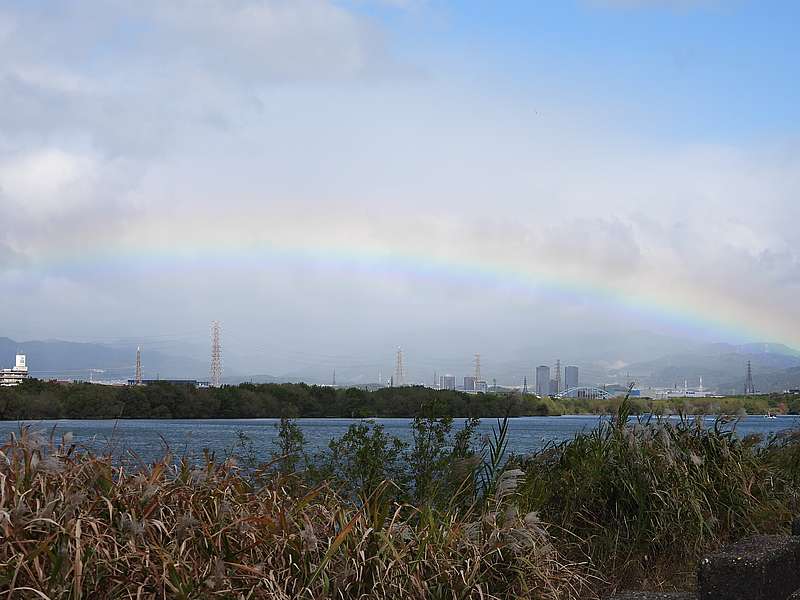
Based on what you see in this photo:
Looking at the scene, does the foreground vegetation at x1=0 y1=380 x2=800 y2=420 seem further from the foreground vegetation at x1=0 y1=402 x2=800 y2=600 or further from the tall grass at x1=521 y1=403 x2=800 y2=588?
the foreground vegetation at x1=0 y1=402 x2=800 y2=600

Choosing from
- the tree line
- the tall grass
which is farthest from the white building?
the tall grass

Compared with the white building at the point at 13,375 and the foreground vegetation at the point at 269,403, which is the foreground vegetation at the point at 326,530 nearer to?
the foreground vegetation at the point at 269,403

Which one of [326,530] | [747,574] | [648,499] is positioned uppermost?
[326,530]

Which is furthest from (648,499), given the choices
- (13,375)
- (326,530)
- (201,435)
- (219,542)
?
(13,375)

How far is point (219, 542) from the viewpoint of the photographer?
4664mm

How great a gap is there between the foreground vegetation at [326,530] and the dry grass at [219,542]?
0.01 meters

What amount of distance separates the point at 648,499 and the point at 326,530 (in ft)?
12.9

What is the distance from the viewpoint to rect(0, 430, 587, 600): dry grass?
14.0 feet

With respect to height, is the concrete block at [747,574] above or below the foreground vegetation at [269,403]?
below

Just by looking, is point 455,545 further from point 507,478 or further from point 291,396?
point 291,396

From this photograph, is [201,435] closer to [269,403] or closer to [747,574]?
[269,403]

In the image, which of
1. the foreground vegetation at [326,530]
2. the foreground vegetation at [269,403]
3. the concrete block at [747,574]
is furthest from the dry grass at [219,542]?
the foreground vegetation at [269,403]

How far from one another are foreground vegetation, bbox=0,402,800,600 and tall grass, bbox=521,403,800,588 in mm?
19

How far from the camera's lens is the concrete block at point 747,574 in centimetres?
554
